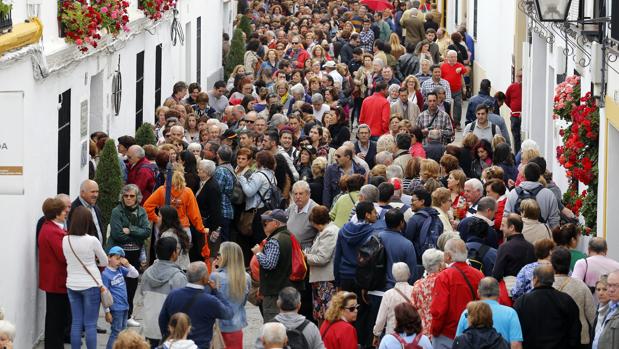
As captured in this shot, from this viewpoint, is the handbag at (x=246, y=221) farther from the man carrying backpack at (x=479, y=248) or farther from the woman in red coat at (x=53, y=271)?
the man carrying backpack at (x=479, y=248)

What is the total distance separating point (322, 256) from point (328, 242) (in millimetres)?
154

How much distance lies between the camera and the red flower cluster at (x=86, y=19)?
18.5m

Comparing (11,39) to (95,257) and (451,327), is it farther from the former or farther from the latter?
(451,327)

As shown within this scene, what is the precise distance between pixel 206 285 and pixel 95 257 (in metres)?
1.89

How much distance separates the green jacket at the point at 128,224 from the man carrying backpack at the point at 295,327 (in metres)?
4.30

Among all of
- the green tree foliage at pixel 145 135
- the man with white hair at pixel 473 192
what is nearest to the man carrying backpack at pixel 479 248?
the man with white hair at pixel 473 192

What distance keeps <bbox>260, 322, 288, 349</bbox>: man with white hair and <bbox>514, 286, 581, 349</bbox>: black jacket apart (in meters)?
2.30

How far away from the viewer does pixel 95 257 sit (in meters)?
14.9

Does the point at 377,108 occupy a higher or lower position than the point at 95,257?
higher

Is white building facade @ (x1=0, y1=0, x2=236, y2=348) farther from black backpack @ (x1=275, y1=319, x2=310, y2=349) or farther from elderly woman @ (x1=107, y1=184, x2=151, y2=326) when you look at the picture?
black backpack @ (x1=275, y1=319, x2=310, y2=349)

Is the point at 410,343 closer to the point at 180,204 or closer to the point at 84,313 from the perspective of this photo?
the point at 84,313

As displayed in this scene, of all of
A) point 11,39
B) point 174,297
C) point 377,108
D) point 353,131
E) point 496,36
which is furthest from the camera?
point 496,36

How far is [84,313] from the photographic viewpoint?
14.9 metres

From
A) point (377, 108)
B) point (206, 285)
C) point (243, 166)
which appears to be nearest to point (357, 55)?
point (377, 108)
